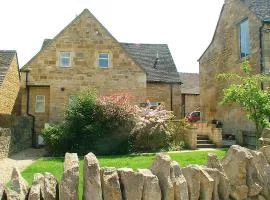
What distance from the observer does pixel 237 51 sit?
25.6 metres

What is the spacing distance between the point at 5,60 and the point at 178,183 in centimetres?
2565

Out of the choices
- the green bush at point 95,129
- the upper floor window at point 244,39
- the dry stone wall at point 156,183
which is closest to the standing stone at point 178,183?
the dry stone wall at point 156,183

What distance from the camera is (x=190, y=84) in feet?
151

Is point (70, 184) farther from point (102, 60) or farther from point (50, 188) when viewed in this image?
point (102, 60)

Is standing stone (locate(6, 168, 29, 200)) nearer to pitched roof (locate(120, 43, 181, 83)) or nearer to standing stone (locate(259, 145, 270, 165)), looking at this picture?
standing stone (locate(259, 145, 270, 165))

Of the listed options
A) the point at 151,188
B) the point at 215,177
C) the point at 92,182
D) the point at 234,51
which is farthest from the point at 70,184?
the point at 234,51

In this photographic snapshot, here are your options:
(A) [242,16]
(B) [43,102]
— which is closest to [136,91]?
(B) [43,102]

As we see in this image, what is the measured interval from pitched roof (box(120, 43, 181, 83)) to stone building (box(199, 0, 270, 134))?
291 cm

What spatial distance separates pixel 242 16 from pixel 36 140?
53.5ft

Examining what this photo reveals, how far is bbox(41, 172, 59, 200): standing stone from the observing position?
5398 mm

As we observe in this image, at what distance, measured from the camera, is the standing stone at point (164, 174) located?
5.60 m

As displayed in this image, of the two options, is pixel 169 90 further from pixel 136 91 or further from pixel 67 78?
pixel 67 78

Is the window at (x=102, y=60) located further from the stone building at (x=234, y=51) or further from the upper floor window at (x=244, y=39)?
the upper floor window at (x=244, y=39)

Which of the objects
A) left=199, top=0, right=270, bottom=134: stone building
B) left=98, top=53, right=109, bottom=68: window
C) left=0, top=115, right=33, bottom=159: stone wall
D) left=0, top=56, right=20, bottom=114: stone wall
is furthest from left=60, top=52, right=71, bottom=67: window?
left=199, top=0, right=270, bottom=134: stone building
